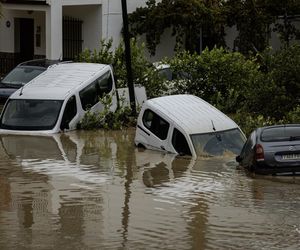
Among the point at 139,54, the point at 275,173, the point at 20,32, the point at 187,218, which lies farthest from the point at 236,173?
the point at 20,32

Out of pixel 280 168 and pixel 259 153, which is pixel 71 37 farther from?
pixel 280 168

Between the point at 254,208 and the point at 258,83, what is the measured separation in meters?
10.1

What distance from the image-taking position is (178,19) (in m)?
33.2

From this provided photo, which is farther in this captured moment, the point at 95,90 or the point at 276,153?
the point at 95,90

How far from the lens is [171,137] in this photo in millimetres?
17109

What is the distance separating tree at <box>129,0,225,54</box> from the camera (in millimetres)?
32812

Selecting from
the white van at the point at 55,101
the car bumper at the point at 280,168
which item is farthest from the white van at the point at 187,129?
the white van at the point at 55,101

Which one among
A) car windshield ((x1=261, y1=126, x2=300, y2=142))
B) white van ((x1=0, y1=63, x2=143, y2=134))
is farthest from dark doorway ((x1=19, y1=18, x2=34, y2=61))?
car windshield ((x1=261, y1=126, x2=300, y2=142))

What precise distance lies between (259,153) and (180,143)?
2.90 m

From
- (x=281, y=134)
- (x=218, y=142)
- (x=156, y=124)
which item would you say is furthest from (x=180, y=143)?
(x=281, y=134)

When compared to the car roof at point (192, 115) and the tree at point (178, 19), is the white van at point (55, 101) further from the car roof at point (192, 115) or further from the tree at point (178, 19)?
the tree at point (178, 19)

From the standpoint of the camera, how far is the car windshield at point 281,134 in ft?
47.6

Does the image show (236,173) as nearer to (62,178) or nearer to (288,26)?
(62,178)

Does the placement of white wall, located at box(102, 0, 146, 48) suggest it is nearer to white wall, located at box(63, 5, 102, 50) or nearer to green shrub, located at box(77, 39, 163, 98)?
white wall, located at box(63, 5, 102, 50)
